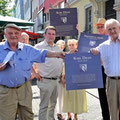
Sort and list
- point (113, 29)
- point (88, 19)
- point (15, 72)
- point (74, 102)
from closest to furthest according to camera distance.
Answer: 1. point (15, 72)
2. point (113, 29)
3. point (74, 102)
4. point (88, 19)

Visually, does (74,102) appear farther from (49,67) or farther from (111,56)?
(111,56)

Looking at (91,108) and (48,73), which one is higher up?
(48,73)

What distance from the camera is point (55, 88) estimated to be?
4.12m

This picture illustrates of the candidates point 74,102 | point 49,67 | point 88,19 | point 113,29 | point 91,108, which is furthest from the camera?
point 88,19

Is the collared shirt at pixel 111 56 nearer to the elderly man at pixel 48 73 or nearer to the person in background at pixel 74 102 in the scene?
the elderly man at pixel 48 73

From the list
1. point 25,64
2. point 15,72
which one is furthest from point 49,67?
point 15,72

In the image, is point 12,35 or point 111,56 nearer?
point 12,35

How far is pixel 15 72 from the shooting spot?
9.78ft

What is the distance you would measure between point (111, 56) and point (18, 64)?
1.38 meters

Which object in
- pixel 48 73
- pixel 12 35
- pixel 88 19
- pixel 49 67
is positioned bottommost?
pixel 48 73

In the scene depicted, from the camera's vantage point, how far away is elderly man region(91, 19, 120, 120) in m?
3.32

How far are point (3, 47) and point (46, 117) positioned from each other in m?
1.71

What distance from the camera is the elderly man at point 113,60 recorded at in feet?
10.9

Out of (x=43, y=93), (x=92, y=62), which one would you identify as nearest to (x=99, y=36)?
(x=92, y=62)
